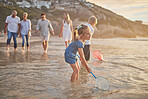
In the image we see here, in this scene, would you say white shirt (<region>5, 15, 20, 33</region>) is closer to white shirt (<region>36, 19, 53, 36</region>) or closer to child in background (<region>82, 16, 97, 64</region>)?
white shirt (<region>36, 19, 53, 36</region>)

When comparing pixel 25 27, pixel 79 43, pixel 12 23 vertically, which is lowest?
pixel 79 43

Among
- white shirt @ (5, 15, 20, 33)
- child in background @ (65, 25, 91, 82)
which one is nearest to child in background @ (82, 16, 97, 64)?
child in background @ (65, 25, 91, 82)

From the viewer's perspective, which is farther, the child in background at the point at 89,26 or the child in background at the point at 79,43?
the child in background at the point at 89,26

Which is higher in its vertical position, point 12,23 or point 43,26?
point 12,23

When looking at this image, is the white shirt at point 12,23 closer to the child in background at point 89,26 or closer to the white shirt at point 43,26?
the white shirt at point 43,26

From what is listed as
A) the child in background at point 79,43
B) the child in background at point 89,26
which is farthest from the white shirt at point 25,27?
the child in background at point 79,43

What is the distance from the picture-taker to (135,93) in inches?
153

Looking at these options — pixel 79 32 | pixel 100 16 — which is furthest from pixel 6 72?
pixel 100 16

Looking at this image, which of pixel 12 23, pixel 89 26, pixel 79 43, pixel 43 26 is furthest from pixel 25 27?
pixel 79 43

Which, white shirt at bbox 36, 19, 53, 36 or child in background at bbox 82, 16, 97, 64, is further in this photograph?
white shirt at bbox 36, 19, 53, 36

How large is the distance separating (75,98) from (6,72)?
2.73 m

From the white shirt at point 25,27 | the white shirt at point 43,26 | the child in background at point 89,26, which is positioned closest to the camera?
→ the child in background at point 89,26

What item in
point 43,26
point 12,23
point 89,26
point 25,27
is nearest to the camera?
point 89,26

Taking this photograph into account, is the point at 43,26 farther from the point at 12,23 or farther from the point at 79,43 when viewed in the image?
the point at 79,43
